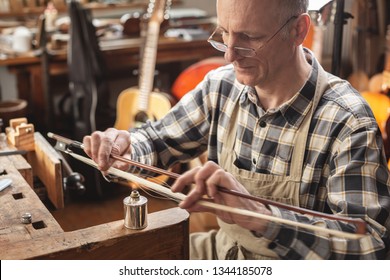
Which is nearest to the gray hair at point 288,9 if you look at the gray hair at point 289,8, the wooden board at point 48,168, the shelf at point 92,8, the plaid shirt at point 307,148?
the gray hair at point 289,8

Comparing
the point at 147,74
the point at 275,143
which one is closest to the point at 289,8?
the point at 275,143

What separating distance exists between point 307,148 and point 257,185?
167mm

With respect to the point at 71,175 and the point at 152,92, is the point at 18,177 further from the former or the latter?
the point at 152,92

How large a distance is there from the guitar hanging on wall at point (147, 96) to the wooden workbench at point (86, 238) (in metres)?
1.91

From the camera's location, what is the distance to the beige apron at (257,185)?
4.71ft

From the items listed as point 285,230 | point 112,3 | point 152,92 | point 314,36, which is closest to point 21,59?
point 152,92

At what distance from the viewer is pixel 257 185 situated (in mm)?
1494

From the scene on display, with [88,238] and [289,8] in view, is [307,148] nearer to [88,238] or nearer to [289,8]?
[289,8]

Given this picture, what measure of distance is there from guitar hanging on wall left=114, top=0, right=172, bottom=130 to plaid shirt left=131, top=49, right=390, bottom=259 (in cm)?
142

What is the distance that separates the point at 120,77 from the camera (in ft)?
13.9

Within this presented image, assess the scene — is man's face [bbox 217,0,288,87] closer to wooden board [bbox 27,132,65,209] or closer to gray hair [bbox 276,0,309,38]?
gray hair [bbox 276,0,309,38]

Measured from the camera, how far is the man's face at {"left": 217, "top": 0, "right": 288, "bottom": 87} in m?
1.35

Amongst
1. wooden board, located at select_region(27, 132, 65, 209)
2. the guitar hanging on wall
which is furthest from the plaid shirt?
the guitar hanging on wall
